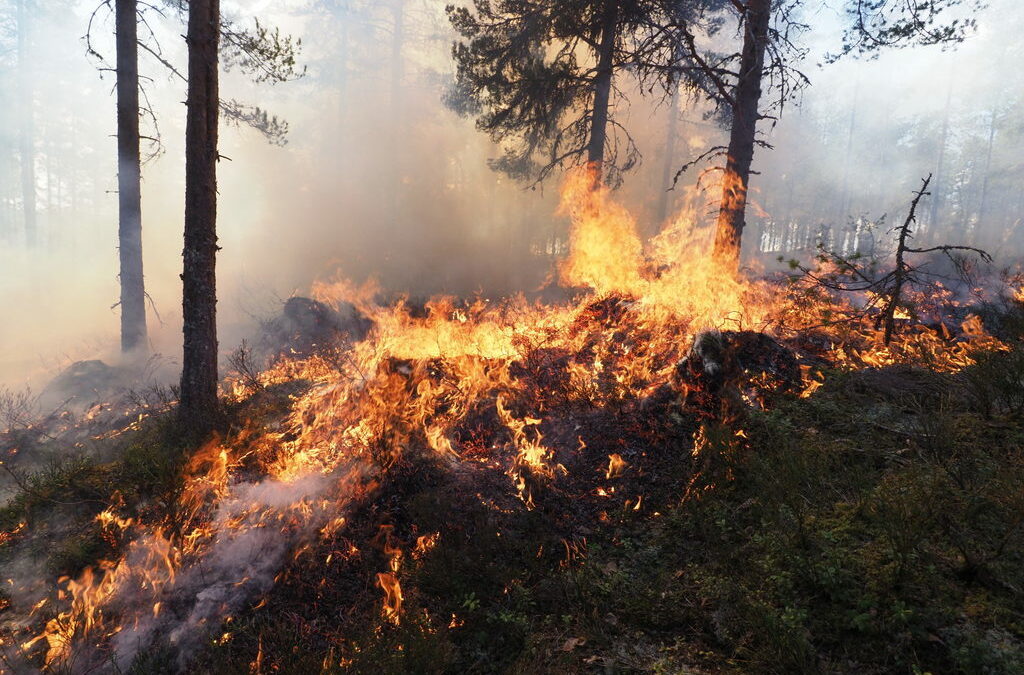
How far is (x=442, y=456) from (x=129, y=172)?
1047cm

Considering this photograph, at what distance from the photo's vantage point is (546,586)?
3.78 m

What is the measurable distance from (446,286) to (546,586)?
20177mm

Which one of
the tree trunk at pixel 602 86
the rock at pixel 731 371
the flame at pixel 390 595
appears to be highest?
the tree trunk at pixel 602 86

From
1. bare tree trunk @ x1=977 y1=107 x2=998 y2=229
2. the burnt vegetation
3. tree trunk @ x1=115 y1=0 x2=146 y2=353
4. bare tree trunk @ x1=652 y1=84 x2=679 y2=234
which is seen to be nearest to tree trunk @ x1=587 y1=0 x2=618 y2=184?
the burnt vegetation

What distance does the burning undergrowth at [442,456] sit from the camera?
3.97 meters

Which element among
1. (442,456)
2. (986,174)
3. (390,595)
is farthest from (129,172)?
(986,174)

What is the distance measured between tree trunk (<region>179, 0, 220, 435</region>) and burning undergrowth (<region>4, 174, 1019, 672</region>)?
0.91 meters

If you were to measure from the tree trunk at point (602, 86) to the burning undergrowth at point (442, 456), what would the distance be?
6.43m

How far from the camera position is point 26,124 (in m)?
29.3

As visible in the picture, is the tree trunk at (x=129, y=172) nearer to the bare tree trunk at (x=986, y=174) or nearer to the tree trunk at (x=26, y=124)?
the tree trunk at (x=26, y=124)

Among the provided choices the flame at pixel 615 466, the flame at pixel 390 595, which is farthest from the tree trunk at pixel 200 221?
the flame at pixel 615 466

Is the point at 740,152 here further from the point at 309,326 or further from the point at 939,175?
the point at 939,175

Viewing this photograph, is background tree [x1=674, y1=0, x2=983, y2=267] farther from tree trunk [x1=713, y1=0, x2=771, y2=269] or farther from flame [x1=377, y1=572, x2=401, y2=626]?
flame [x1=377, y1=572, x2=401, y2=626]

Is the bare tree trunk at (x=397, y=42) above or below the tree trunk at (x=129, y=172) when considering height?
above
